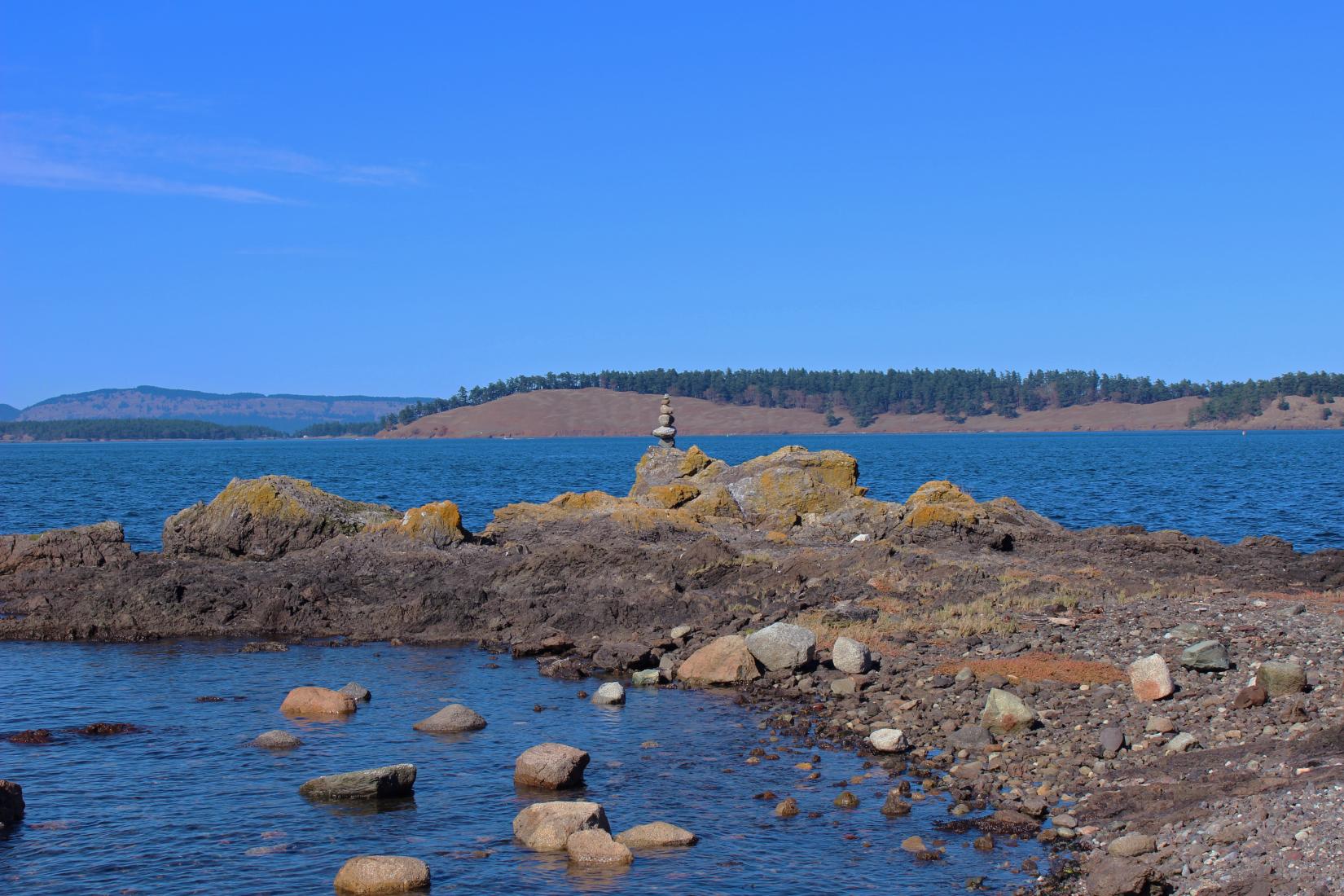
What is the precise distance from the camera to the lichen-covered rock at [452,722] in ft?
52.2

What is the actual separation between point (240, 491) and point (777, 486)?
1368 centimetres

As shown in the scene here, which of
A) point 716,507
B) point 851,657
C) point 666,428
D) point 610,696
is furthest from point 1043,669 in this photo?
point 666,428

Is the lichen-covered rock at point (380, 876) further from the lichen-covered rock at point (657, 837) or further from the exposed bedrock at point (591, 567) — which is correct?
the exposed bedrock at point (591, 567)

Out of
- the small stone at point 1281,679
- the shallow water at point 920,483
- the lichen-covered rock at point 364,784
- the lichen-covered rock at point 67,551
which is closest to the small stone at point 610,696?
the lichen-covered rock at point 364,784

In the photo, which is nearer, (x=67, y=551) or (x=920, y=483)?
(x=67, y=551)

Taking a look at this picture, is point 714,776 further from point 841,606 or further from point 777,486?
point 777,486

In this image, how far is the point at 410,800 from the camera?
516 inches

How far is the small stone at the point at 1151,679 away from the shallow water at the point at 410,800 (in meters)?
3.57

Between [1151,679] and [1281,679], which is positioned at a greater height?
[1281,679]

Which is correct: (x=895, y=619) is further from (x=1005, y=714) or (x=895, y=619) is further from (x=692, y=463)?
(x=692, y=463)

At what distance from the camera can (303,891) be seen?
1059 centimetres

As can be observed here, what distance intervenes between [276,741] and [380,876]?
509 centimetres

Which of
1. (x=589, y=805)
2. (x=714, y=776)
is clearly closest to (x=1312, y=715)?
(x=714, y=776)

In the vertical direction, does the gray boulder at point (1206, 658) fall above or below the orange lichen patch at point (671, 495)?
below
